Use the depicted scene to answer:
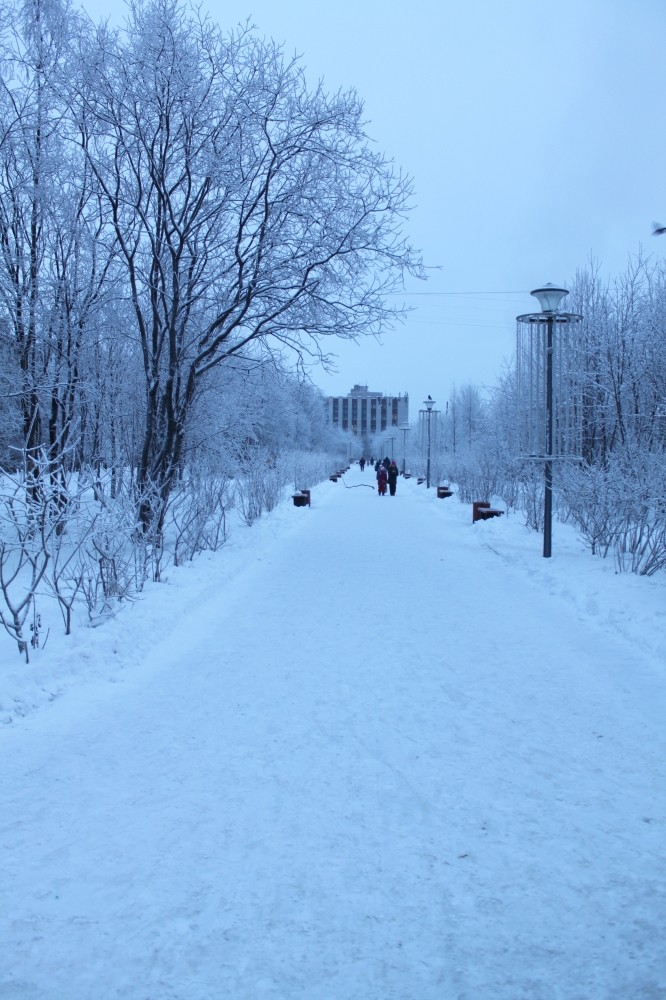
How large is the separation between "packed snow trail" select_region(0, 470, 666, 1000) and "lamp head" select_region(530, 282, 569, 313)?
5.94 m

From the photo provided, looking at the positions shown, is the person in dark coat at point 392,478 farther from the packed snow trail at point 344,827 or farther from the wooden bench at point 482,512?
the packed snow trail at point 344,827

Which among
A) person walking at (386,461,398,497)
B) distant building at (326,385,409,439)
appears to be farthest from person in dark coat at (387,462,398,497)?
distant building at (326,385,409,439)

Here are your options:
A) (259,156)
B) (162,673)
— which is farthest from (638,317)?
(162,673)

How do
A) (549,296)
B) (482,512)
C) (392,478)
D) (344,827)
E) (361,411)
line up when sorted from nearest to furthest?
(344,827) → (549,296) → (482,512) → (392,478) → (361,411)

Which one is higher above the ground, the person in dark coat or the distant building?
the distant building

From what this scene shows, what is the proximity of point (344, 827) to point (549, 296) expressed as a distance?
9169 mm

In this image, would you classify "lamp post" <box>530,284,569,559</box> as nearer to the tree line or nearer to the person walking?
the tree line

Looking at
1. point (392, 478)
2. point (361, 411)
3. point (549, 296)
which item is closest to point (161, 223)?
point (549, 296)

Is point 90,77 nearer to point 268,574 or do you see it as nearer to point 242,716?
point 268,574

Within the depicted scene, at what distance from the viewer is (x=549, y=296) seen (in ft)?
35.2

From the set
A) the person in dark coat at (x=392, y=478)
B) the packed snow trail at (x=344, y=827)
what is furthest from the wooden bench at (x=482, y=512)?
the person in dark coat at (x=392, y=478)

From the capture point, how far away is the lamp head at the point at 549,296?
10.7m

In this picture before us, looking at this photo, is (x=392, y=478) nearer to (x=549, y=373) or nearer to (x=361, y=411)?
(x=549, y=373)

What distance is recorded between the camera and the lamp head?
10.7 metres
